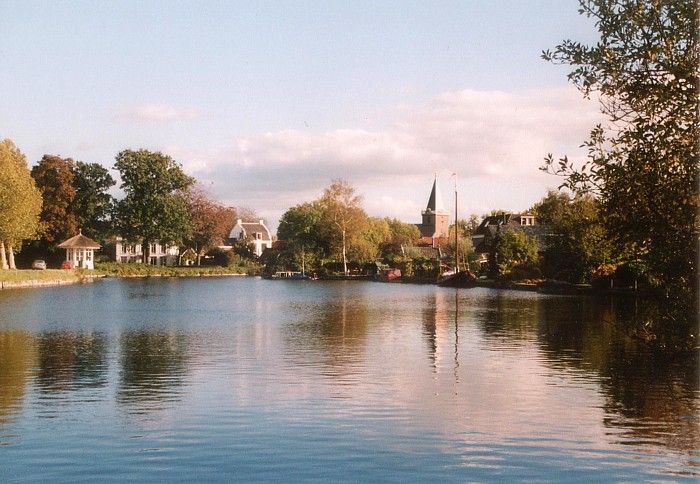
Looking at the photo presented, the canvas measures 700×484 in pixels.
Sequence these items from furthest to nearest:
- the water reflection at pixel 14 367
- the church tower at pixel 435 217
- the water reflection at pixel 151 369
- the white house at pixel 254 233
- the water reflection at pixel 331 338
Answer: the church tower at pixel 435 217, the white house at pixel 254 233, the water reflection at pixel 331 338, the water reflection at pixel 151 369, the water reflection at pixel 14 367

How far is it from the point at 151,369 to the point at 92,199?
4039 inches

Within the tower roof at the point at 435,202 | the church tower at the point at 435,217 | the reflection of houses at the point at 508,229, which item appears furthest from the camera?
the tower roof at the point at 435,202

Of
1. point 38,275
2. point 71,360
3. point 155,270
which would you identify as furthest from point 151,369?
point 155,270

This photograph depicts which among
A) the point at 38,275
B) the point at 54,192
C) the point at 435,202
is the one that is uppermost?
the point at 435,202

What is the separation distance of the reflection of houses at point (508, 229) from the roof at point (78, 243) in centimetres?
5588

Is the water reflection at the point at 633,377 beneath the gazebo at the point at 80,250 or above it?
beneath

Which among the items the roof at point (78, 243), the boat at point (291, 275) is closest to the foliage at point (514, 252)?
A: the boat at point (291, 275)

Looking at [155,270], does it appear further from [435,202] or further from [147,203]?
[435,202]

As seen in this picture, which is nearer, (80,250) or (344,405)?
(344,405)

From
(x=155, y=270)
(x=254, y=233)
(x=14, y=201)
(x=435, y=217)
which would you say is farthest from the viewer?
(x=435, y=217)

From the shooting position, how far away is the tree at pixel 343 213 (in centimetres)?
12094

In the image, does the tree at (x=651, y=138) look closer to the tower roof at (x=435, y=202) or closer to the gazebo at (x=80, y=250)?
the gazebo at (x=80, y=250)

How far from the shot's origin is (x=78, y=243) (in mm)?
115750

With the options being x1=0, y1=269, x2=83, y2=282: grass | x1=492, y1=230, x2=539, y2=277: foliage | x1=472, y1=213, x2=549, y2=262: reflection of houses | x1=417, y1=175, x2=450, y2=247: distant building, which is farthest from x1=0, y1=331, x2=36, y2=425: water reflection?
x1=417, y1=175, x2=450, y2=247: distant building
